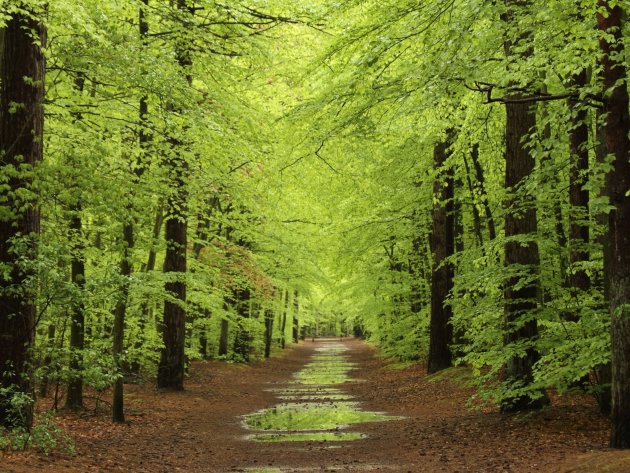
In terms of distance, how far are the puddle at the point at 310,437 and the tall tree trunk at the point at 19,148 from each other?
15.1 ft

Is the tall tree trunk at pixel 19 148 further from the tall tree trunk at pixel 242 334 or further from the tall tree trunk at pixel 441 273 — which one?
the tall tree trunk at pixel 242 334

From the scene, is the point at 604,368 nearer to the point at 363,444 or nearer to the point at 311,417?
the point at 363,444

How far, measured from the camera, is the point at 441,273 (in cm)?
2022

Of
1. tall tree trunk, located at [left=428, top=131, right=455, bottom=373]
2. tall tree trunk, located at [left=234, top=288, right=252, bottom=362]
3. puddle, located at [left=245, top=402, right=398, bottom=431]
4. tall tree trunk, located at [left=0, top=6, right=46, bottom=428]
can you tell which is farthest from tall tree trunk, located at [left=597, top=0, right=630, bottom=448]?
tall tree trunk, located at [left=234, top=288, right=252, bottom=362]

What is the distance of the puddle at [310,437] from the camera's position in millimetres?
11387

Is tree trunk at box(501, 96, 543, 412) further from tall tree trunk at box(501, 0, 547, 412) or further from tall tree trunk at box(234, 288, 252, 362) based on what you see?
tall tree trunk at box(234, 288, 252, 362)

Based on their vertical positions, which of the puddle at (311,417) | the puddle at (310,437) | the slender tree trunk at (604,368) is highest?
the slender tree trunk at (604,368)

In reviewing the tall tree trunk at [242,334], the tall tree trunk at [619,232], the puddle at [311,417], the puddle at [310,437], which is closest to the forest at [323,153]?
the tall tree trunk at [619,232]

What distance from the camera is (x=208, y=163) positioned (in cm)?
1642

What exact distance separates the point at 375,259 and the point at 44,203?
22040 mm

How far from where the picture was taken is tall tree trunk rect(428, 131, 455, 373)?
19.8 m

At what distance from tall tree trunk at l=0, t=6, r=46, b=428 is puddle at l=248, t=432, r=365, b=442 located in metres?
4.61

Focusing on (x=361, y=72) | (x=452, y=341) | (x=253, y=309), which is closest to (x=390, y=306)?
(x=452, y=341)

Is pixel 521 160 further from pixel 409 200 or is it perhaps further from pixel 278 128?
pixel 409 200
